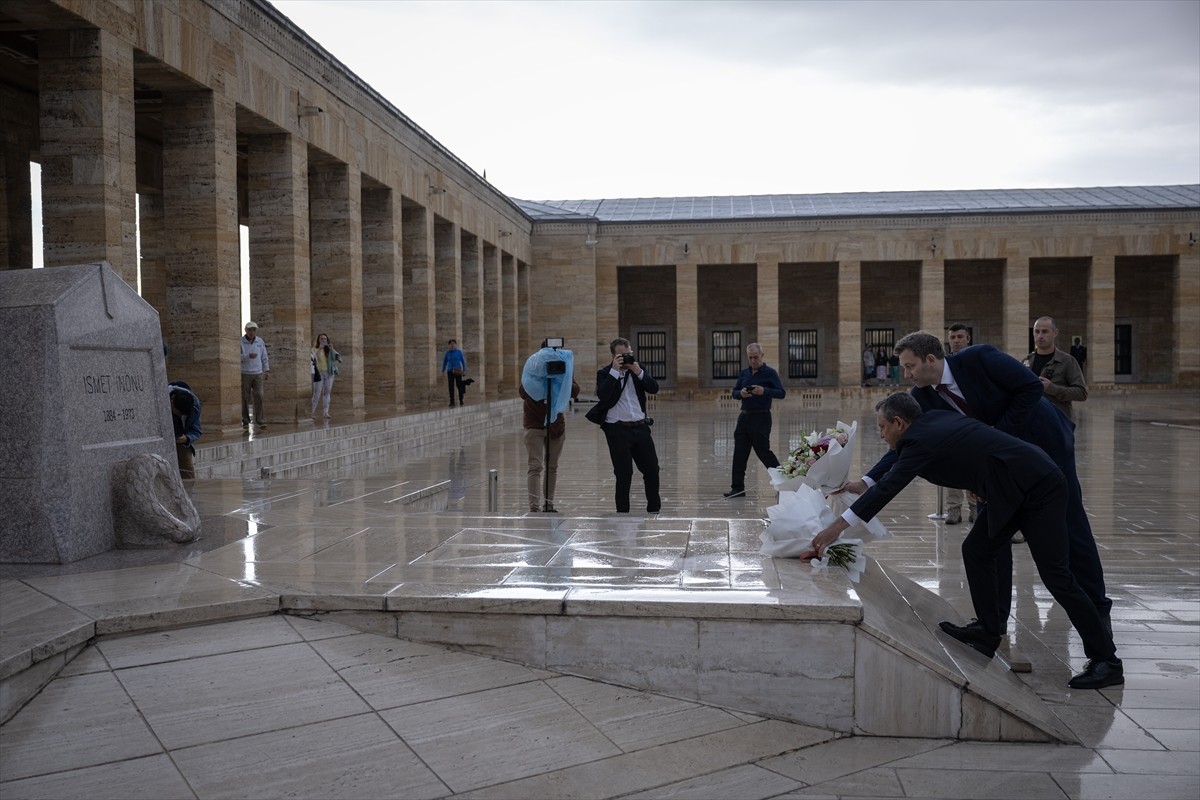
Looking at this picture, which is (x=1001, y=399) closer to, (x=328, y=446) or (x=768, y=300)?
(x=328, y=446)

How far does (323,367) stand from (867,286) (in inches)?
1047

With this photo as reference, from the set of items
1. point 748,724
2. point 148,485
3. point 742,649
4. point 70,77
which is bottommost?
point 748,724

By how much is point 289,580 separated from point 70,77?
9195 millimetres

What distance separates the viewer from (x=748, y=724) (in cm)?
439

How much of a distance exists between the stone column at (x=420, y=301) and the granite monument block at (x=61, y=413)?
18294mm

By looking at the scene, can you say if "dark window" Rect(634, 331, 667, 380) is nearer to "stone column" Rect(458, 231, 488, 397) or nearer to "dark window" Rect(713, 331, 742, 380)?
"dark window" Rect(713, 331, 742, 380)

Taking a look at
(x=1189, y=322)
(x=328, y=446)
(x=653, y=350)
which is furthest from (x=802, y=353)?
(x=328, y=446)

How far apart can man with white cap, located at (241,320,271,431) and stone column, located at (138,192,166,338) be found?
582 cm

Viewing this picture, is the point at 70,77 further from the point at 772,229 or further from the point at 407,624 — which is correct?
the point at 772,229

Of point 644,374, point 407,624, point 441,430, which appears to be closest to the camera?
point 407,624

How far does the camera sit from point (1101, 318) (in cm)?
3575

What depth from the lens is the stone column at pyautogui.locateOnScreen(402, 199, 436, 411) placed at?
24.5 metres

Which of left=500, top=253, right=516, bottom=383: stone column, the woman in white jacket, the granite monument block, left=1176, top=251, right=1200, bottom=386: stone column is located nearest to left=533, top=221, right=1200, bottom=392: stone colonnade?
left=1176, top=251, right=1200, bottom=386: stone column

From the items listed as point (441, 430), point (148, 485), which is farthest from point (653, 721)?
point (441, 430)
